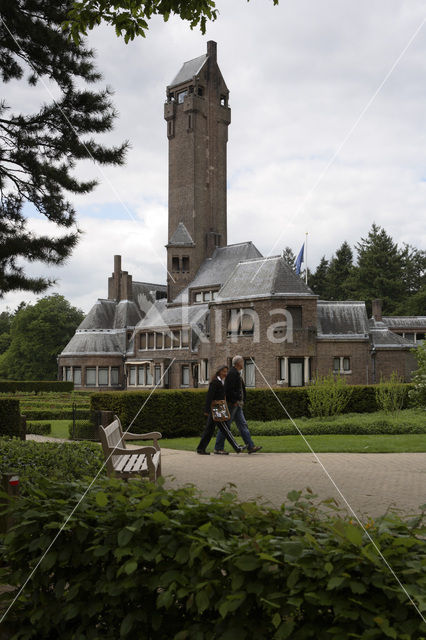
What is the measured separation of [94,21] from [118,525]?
196 inches

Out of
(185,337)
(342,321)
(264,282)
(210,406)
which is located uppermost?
(264,282)

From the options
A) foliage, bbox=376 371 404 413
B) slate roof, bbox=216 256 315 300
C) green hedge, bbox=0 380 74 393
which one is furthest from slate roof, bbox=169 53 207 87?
foliage, bbox=376 371 404 413

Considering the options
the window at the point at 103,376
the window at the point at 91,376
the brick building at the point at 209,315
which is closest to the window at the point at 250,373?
the brick building at the point at 209,315

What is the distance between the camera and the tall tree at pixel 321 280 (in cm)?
7331

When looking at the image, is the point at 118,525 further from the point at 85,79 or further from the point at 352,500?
the point at 85,79

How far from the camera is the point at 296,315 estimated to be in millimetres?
34656

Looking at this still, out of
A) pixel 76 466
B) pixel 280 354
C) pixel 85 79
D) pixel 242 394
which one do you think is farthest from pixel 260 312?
pixel 76 466

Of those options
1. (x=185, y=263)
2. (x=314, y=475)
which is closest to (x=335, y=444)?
(x=314, y=475)

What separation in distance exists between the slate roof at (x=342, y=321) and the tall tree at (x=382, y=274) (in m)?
28.1

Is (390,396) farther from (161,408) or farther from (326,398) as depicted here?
(161,408)

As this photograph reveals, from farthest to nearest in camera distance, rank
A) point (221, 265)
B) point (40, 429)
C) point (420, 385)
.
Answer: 1. point (221, 265)
2. point (420, 385)
3. point (40, 429)

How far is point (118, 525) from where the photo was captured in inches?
118

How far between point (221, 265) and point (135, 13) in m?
43.9

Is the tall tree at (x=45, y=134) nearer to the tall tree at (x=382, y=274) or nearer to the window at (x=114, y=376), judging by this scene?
the window at (x=114, y=376)
